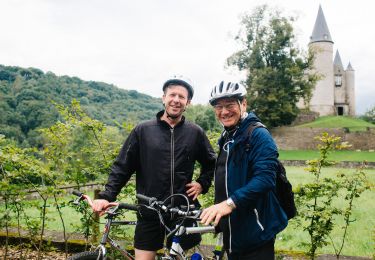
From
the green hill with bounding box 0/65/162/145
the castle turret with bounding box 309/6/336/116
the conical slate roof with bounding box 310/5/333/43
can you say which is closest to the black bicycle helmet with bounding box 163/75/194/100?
the green hill with bounding box 0/65/162/145

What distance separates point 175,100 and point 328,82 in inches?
2323

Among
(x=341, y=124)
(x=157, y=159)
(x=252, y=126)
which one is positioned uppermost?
(x=341, y=124)

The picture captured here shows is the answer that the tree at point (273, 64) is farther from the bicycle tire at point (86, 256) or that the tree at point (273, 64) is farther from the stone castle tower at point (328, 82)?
the bicycle tire at point (86, 256)

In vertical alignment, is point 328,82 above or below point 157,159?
above

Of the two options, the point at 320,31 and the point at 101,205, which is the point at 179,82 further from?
the point at 320,31

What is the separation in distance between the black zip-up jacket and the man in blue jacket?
21.2 inches

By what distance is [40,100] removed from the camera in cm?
4400

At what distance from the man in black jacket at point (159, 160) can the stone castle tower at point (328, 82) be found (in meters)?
54.7

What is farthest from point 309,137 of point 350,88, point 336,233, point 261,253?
point 261,253

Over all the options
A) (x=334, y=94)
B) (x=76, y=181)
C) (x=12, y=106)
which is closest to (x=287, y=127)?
(x=334, y=94)

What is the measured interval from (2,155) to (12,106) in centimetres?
4565

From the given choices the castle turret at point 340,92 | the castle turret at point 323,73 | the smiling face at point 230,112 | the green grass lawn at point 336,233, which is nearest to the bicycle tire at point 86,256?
the smiling face at point 230,112

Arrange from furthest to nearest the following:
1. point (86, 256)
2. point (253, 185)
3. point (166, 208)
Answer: point (86, 256)
point (166, 208)
point (253, 185)

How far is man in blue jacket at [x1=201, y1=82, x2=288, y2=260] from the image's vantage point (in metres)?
2.19
